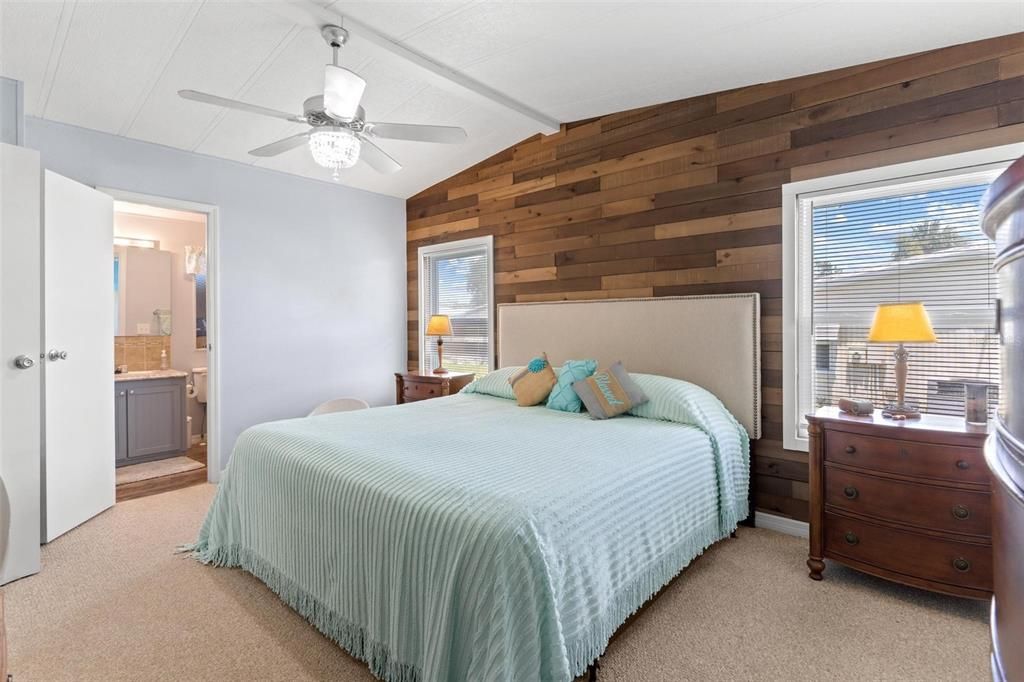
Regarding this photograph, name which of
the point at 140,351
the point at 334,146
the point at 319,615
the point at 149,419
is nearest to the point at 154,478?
the point at 149,419

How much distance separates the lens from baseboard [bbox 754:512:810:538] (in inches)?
116

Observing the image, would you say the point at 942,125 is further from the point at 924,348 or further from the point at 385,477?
the point at 385,477

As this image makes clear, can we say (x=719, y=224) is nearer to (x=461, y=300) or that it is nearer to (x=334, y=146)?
(x=334, y=146)

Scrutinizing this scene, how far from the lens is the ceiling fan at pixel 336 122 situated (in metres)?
2.18

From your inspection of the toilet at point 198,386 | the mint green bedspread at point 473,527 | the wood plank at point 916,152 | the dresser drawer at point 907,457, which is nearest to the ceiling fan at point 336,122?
the mint green bedspread at point 473,527

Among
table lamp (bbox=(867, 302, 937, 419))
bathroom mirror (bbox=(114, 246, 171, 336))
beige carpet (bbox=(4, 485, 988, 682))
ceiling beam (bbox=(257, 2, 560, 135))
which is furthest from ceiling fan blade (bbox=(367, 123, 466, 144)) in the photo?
bathroom mirror (bbox=(114, 246, 171, 336))

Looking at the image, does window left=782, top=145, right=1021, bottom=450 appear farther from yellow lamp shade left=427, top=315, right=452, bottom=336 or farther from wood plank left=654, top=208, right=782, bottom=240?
yellow lamp shade left=427, top=315, right=452, bottom=336

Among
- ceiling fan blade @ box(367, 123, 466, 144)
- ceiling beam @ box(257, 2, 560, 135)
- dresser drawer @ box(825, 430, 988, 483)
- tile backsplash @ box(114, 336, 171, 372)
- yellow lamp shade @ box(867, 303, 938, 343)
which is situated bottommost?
dresser drawer @ box(825, 430, 988, 483)

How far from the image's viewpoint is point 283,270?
14.8ft

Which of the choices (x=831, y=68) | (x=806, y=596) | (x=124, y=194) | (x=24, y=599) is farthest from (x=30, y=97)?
(x=806, y=596)

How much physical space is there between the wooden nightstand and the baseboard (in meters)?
2.58

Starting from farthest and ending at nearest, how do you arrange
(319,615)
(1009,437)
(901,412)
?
(901,412)
(319,615)
(1009,437)

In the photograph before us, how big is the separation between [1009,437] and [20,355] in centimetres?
370

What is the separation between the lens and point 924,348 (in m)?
2.67
